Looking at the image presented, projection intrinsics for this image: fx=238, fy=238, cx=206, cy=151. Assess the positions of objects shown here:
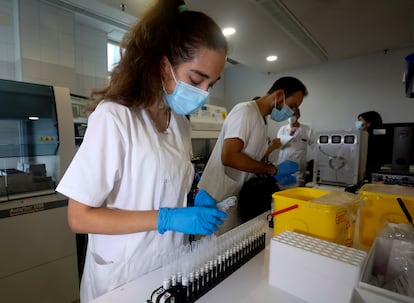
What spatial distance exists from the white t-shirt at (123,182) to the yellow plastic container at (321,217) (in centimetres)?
36

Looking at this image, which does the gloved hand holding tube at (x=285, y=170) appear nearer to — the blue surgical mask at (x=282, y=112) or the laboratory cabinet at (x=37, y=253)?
the blue surgical mask at (x=282, y=112)

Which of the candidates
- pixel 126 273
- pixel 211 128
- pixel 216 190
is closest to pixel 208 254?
pixel 126 273

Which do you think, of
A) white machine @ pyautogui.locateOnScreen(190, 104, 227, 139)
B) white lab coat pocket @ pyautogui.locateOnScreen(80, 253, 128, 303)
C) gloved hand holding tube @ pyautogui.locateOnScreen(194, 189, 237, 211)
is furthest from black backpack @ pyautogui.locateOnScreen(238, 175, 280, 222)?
white machine @ pyautogui.locateOnScreen(190, 104, 227, 139)

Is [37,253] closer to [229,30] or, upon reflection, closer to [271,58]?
[229,30]

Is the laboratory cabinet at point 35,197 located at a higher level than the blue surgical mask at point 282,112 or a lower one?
lower

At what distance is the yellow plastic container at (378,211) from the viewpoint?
852 mm

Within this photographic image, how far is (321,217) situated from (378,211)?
0.33 metres

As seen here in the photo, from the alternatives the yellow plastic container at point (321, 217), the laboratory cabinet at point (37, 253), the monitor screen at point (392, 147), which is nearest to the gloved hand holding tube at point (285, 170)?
the yellow plastic container at point (321, 217)

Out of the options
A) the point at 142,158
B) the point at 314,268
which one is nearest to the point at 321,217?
the point at 314,268

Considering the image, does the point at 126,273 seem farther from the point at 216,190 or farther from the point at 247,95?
the point at 247,95

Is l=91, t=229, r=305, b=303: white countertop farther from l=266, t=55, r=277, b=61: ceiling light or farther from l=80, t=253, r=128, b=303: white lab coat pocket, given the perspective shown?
l=266, t=55, r=277, b=61: ceiling light

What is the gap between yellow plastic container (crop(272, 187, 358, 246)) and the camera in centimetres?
69

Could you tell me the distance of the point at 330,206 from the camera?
2.28 feet

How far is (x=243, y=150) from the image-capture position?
4.84 ft
